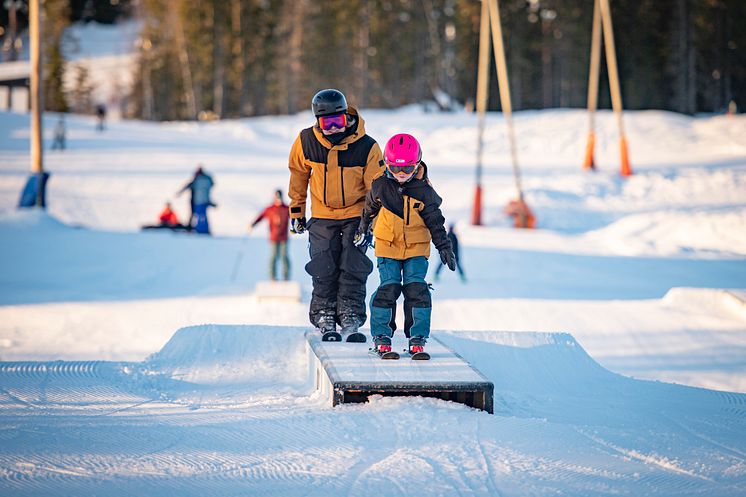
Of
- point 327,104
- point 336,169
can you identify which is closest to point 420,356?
point 336,169

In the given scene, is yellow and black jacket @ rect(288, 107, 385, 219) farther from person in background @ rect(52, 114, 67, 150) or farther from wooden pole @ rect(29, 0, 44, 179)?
person in background @ rect(52, 114, 67, 150)

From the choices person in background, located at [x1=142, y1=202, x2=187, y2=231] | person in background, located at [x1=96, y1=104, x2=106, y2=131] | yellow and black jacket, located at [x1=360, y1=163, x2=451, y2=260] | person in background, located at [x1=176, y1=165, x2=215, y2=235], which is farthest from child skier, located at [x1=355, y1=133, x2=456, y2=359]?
person in background, located at [x1=96, y1=104, x2=106, y2=131]

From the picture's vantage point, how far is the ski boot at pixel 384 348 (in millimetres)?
5734

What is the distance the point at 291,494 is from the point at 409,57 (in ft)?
200

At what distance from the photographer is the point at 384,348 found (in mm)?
5863

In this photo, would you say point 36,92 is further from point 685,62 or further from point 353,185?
point 685,62

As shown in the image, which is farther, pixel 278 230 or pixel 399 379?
pixel 278 230

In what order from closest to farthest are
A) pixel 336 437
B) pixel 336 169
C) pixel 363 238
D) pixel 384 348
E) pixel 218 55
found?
pixel 336 437 < pixel 384 348 < pixel 363 238 < pixel 336 169 < pixel 218 55

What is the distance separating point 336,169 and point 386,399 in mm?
2265

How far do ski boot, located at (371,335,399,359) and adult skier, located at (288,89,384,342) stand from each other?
642 mm

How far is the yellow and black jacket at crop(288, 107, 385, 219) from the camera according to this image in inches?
261

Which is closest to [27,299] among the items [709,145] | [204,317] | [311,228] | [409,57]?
[204,317]

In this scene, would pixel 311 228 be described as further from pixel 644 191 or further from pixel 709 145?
pixel 709 145

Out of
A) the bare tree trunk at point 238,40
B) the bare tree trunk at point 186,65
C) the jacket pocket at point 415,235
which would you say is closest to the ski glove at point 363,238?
the jacket pocket at point 415,235
